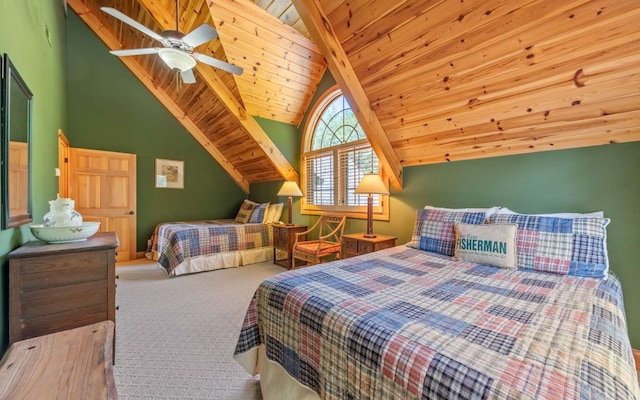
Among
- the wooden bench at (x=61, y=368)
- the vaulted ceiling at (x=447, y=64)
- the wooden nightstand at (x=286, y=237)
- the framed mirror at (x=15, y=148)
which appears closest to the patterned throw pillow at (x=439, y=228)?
the vaulted ceiling at (x=447, y=64)

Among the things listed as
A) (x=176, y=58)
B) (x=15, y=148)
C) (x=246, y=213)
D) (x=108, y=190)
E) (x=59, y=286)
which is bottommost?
(x=59, y=286)

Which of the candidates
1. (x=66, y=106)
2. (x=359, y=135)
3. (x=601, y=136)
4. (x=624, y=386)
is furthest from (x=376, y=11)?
(x=66, y=106)

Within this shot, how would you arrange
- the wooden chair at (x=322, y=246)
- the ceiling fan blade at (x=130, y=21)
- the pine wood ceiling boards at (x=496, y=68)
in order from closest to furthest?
the pine wood ceiling boards at (x=496, y=68) → the ceiling fan blade at (x=130, y=21) → the wooden chair at (x=322, y=246)

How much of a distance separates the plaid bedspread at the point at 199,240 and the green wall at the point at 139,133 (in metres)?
0.75

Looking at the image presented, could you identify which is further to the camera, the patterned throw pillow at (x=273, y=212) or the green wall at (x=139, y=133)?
the patterned throw pillow at (x=273, y=212)

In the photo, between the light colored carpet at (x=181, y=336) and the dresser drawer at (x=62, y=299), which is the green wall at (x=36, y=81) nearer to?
the dresser drawer at (x=62, y=299)

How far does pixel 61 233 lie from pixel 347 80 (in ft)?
8.42

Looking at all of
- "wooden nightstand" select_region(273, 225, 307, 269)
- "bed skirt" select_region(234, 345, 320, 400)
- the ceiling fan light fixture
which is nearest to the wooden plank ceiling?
the ceiling fan light fixture

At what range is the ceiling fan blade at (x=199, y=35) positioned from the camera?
213 cm

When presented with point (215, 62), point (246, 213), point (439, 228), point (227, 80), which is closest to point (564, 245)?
point (439, 228)

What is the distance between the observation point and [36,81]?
6.94 feet

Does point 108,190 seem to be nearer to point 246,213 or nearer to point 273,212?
point 246,213

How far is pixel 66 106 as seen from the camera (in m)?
4.12

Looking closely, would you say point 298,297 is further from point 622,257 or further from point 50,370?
point 622,257
